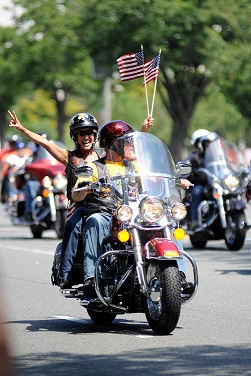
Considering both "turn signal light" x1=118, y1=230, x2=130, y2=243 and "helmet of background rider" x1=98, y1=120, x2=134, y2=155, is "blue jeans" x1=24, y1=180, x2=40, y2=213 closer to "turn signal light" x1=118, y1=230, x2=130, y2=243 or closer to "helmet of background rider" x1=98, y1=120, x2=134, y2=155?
"helmet of background rider" x1=98, y1=120, x2=134, y2=155

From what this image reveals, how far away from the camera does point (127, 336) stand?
909 cm

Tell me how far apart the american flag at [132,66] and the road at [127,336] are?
87.6 inches

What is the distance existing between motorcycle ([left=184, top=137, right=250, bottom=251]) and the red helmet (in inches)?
327

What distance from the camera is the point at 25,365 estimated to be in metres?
7.78

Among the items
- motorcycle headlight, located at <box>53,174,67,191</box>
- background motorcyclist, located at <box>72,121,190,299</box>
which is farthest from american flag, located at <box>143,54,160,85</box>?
motorcycle headlight, located at <box>53,174,67,191</box>

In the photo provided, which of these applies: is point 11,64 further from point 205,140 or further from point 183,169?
point 183,169

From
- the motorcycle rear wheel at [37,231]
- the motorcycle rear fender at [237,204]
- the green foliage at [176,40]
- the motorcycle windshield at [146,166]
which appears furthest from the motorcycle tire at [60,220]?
the green foliage at [176,40]

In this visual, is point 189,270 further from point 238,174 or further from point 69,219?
point 69,219

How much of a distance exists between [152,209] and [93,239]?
611 mm

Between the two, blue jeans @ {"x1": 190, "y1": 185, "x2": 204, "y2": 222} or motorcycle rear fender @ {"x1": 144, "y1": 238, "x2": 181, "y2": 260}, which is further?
blue jeans @ {"x1": 190, "y1": 185, "x2": 204, "y2": 222}

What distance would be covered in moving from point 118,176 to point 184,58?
1353 inches

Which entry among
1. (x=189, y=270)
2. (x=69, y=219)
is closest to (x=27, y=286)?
(x=189, y=270)

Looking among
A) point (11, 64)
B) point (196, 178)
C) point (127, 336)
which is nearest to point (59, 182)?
point (196, 178)

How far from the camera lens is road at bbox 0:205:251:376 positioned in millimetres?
7625
